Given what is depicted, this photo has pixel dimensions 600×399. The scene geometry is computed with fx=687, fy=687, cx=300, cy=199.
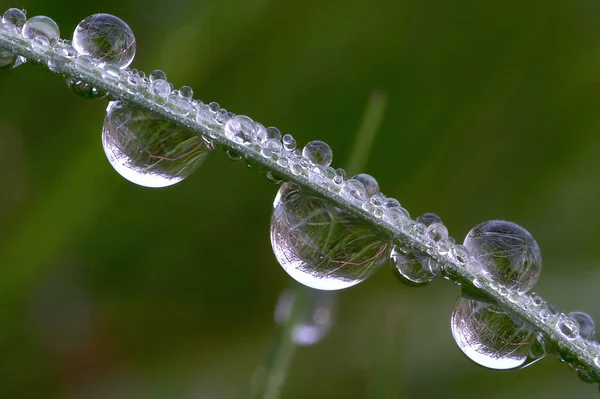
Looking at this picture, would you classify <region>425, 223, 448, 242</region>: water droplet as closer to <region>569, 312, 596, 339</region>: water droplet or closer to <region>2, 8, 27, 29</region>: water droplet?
<region>569, 312, 596, 339</region>: water droplet

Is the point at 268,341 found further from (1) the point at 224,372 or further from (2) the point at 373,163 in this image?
(2) the point at 373,163

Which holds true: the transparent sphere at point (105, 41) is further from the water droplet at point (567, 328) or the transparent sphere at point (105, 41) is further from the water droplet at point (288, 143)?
the water droplet at point (567, 328)

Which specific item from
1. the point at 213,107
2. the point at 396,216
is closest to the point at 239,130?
the point at 213,107

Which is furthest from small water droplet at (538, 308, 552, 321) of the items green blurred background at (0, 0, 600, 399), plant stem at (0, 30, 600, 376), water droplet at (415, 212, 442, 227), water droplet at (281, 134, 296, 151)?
green blurred background at (0, 0, 600, 399)

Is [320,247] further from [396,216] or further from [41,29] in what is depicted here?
[41,29]

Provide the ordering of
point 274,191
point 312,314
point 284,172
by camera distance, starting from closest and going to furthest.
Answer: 1. point 284,172
2. point 312,314
3. point 274,191

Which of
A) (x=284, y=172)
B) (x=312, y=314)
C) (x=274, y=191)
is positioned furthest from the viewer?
(x=274, y=191)
